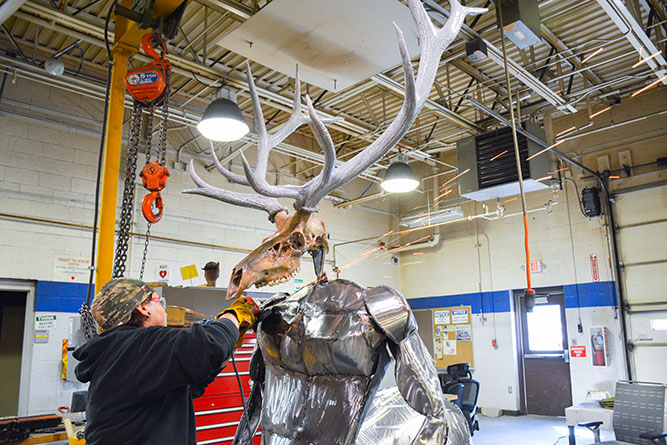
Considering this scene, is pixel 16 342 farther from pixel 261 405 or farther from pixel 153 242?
pixel 261 405

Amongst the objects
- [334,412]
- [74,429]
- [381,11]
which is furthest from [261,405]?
[381,11]

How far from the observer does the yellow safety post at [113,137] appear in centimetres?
362

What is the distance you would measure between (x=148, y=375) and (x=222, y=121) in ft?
13.9

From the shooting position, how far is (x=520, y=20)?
3.86 m

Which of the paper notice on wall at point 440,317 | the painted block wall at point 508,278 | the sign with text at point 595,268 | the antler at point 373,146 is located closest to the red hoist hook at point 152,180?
the antler at point 373,146

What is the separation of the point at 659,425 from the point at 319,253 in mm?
3619

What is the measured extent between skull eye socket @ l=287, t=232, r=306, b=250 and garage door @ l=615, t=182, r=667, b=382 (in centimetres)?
706

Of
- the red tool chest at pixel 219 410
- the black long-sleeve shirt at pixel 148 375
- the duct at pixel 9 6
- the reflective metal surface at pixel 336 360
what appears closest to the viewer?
the black long-sleeve shirt at pixel 148 375

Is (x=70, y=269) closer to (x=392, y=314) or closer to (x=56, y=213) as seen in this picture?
(x=56, y=213)

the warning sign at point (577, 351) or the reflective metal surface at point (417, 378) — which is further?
the warning sign at point (577, 351)

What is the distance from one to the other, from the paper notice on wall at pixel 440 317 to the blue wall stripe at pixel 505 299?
0.46 feet

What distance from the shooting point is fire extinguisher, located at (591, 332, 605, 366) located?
7.79 m

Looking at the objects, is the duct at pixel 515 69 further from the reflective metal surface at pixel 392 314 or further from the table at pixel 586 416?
the table at pixel 586 416

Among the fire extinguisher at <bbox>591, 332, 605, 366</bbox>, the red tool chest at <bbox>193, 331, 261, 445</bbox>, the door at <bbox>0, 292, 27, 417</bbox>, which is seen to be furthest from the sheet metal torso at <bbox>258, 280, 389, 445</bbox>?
the fire extinguisher at <bbox>591, 332, 605, 366</bbox>
